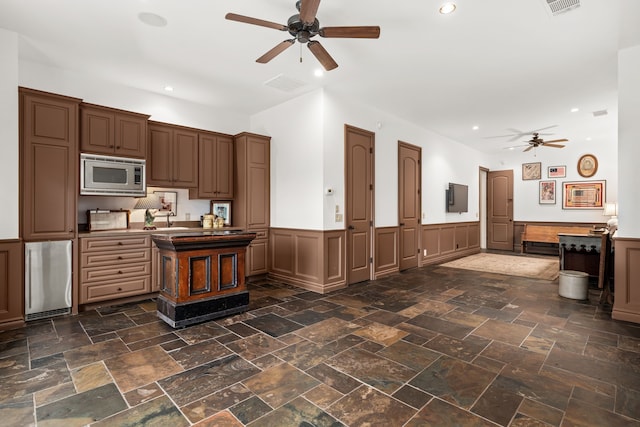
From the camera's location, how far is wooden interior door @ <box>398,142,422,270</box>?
238 inches

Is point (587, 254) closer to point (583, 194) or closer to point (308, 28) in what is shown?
point (583, 194)

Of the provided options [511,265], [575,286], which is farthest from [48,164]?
[511,265]

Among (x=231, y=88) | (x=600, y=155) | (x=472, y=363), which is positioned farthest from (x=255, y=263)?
(x=600, y=155)

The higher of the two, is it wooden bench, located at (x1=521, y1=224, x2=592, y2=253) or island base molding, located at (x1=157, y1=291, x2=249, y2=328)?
wooden bench, located at (x1=521, y1=224, x2=592, y2=253)

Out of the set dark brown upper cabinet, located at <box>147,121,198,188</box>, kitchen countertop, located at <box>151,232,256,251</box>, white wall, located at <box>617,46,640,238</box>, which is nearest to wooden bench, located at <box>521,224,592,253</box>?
white wall, located at <box>617,46,640,238</box>

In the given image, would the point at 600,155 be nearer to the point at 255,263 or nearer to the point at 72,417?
the point at 255,263

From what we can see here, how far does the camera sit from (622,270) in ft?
11.5

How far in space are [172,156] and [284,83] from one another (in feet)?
6.53

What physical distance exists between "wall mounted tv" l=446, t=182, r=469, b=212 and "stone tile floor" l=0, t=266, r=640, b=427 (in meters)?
3.83

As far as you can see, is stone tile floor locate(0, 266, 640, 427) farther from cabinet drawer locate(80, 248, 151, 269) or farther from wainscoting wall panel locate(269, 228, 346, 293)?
wainscoting wall panel locate(269, 228, 346, 293)

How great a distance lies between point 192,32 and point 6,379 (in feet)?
10.6

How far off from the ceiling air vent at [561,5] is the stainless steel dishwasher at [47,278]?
17.4 ft

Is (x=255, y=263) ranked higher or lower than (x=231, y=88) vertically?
lower

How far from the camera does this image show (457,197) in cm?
775
